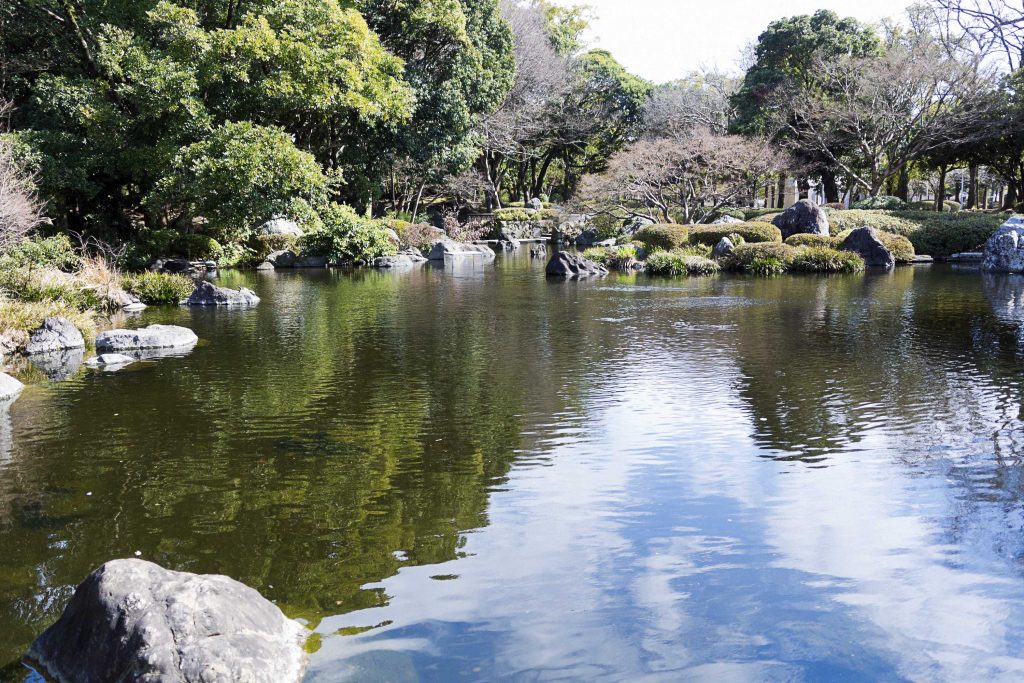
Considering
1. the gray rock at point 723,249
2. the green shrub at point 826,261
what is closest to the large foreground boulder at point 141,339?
the gray rock at point 723,249

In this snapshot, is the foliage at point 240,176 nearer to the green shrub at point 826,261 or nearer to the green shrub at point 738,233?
the green shrub at point 738,233

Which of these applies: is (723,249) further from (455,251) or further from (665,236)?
(455,251)

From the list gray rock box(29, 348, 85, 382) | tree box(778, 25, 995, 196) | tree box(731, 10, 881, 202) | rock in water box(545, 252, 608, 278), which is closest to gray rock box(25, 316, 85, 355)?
gray rock box(29, 348, 85, 382)

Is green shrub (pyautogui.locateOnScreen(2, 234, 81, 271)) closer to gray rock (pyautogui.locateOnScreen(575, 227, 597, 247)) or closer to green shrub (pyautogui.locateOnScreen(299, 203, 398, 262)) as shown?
green shrub (pyautogui.locateOnScreen(299, 203, 398, 262))

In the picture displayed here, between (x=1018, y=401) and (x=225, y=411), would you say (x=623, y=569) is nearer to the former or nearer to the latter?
(x=225, y=411)

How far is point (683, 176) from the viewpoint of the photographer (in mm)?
32312

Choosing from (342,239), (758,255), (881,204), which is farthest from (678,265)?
(881,204)

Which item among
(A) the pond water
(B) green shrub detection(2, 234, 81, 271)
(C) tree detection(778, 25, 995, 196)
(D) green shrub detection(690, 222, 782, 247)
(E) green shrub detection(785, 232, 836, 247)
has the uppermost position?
(C) tree detection(778, 25, 995, 196)

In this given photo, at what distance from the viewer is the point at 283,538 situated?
5445mm

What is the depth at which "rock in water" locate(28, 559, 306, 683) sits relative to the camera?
3549 millimetres

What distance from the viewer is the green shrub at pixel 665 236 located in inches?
1144

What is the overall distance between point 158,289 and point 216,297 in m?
1.43

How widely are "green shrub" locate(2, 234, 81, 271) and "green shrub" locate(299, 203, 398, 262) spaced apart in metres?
9.27

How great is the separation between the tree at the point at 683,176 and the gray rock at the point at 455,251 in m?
5.22
